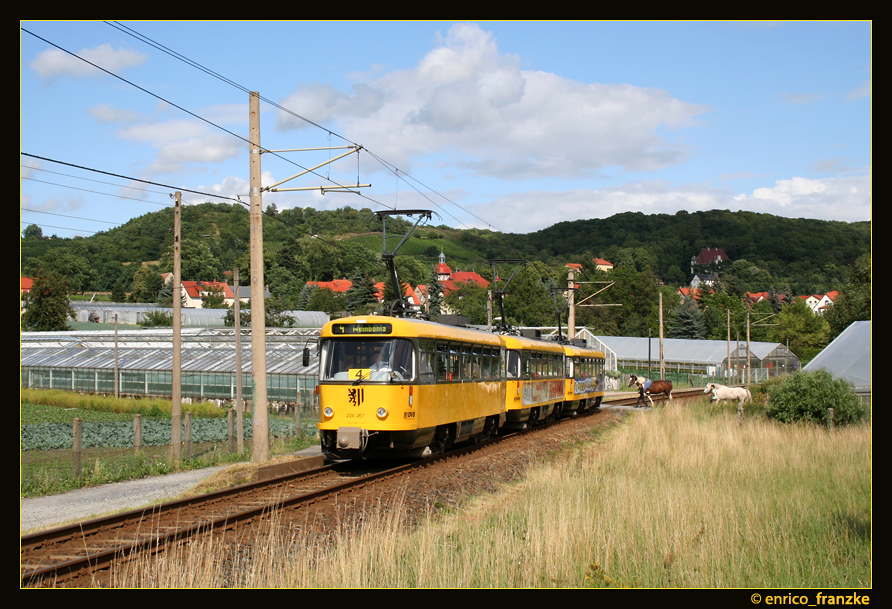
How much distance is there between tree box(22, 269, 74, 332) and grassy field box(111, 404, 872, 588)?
2740 inches

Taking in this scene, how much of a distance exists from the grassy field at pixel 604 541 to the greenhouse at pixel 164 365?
22828 mm

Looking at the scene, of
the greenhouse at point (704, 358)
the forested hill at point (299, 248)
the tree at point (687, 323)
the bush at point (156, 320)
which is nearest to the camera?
the greenhouse at point (704, 358)

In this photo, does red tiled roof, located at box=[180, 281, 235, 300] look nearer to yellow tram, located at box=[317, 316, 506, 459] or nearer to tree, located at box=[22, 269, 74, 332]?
tree, located at box=[22, 269, 74, 332]

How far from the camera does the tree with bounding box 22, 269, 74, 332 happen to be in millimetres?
73312

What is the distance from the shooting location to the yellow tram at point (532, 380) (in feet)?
76.2

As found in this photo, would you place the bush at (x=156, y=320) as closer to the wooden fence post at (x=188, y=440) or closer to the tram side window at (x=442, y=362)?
the wooden fence post at (x=188, y=440)

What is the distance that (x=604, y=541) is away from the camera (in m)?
8.82

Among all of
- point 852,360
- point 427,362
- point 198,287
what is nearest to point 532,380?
point 427,362

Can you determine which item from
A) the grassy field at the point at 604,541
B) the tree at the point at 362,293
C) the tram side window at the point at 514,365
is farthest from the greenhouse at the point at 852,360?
Result: the tree at the point at 362,293

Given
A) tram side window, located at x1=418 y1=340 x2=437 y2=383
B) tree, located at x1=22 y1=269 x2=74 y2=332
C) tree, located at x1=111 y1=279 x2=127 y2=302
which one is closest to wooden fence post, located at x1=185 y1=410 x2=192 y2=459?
tram side window, located at x1=418 y1=340 x2=437 y2=383

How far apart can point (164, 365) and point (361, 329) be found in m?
32.3

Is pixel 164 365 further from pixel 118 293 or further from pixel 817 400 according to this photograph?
pixel 118 293
